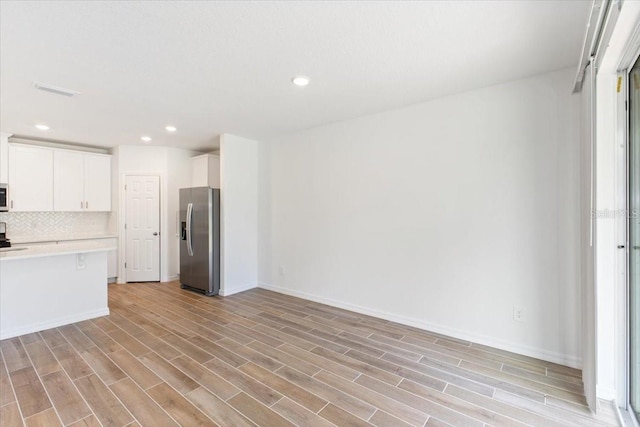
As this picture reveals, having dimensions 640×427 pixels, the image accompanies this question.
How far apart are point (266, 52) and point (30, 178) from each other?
4980 millimetres

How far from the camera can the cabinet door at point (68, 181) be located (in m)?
4.95

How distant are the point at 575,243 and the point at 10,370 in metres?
4.89

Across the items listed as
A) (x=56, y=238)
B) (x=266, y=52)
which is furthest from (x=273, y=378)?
(x=56, y=238)

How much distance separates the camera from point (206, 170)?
543cm

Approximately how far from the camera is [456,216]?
3.07 m

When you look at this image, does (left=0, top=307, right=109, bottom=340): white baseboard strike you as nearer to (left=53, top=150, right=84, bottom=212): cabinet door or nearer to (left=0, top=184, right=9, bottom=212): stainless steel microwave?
(left=0, top=184, right=9, bottom=212): stainless steel microwave

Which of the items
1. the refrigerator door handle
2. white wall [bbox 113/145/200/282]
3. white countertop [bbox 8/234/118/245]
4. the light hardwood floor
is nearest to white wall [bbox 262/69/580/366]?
the light hardwood floor

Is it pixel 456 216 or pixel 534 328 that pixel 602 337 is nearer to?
pixel 534 328

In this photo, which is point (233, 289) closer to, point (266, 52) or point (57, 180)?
point (57, 180)

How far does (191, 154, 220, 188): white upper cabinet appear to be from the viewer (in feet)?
17.8

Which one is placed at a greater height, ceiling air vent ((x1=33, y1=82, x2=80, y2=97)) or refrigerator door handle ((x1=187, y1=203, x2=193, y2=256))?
ceiling air vent ((x1=33, y1=82, x2=80, y2=97))

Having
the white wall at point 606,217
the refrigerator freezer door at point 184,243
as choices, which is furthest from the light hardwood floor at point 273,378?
the refrigerator freezer door at point 184,243

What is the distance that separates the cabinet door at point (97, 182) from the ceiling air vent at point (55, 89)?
2.84 m

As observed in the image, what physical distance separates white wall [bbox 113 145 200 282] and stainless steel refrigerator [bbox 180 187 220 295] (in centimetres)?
77
